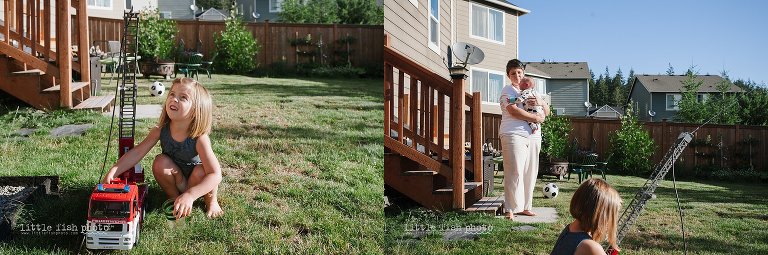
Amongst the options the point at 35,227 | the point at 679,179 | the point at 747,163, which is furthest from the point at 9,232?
the point at 747,163

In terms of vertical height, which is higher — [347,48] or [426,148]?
[347,48]

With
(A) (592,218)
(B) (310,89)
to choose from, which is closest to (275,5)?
(B) (310,89)

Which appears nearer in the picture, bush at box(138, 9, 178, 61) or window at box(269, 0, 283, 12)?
bush at box(138, 9, 178, 61)

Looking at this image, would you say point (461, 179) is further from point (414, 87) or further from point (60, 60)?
point (60, 60)

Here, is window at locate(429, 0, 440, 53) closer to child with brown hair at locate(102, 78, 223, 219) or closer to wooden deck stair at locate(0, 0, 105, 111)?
child with brown hair at locate(102, 78, 223, 219)

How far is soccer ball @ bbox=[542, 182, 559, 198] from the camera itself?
3266 mm

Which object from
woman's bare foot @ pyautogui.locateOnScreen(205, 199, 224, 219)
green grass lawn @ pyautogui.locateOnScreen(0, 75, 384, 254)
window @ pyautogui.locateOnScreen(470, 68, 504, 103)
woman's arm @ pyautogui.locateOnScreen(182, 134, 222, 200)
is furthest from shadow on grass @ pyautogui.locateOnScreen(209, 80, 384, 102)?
woman's arm @ pyautogui.locateOnScreen(182, 134, 222, 200)

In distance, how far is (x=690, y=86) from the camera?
11.0ft

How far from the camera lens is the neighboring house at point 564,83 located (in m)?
3.13

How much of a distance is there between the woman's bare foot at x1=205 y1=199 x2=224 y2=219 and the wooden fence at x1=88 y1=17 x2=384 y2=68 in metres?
1.24

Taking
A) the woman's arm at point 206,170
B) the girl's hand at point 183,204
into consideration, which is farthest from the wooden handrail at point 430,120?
the girl's hand at point 183,204

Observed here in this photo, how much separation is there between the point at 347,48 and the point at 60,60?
1449mm

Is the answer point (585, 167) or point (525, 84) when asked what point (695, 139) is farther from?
point (525, 84)

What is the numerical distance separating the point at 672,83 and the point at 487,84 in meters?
0.79
